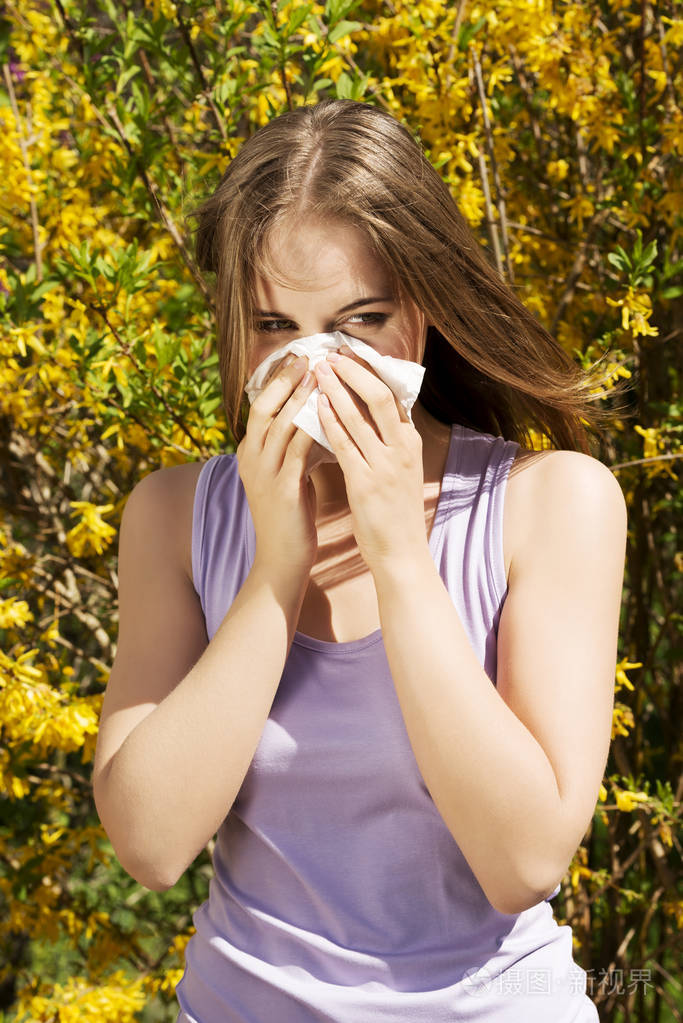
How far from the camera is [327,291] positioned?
1221 mm

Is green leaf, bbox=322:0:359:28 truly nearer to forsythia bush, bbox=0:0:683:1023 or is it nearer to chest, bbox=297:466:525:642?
forsythia bush, bbox=0:0:683:1023

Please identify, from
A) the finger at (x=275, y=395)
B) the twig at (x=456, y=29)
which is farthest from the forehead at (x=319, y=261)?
the twig at (x=456, y=29)

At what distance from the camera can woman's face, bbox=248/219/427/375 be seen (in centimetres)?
123

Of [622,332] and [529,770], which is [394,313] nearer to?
[529,770]

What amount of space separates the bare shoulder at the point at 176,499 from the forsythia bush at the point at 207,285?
0.47 metres

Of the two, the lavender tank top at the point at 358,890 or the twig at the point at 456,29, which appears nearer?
the lavender tank top at the point at 358,890

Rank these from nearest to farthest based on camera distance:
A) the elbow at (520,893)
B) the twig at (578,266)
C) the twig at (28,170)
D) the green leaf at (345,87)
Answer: the elbow at (520,893) → the green leaf at (345,87) → the twig at (28,170) → the twig at (578,266)

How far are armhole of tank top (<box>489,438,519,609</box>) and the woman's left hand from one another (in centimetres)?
15

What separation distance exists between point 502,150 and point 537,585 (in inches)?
62.2

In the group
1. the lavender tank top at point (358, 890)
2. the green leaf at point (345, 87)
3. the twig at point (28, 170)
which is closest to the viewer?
the lavender tank top at point (358, 890)

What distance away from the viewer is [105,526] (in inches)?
79.9

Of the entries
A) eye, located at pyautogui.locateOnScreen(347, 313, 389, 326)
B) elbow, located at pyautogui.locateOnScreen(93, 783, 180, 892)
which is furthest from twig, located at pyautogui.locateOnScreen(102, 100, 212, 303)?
elbow, located at pyautogui.locateOnScreen(93, 783, 180, 892)

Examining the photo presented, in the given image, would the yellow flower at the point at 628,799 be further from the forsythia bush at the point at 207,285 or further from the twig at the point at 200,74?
the twig at the point at 200,74

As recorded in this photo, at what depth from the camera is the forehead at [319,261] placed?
123cm
